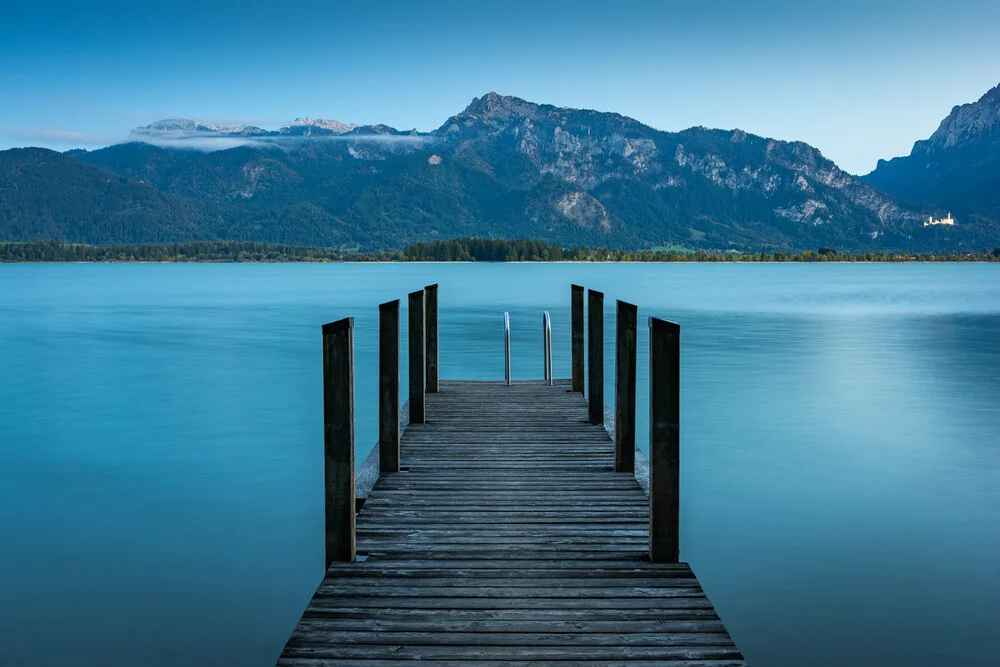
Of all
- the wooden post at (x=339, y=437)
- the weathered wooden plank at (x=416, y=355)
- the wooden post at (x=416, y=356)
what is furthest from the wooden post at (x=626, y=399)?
the wooden post at (x=339, y=437)

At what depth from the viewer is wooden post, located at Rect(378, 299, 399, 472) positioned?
796 cm

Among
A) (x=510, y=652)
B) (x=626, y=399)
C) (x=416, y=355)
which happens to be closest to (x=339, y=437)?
(x=510, y=652)

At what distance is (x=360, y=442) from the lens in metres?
15.8

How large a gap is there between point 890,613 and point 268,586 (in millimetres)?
4880

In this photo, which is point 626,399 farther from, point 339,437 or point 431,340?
point 431,340

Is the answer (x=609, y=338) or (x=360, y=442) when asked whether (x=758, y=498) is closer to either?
(x=360, y=442)

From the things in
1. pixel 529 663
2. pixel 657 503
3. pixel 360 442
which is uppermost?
pixel 657 503

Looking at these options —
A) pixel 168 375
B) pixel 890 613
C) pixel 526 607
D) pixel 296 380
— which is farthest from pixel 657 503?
pixel 168 375

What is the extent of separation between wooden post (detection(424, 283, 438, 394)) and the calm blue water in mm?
2010

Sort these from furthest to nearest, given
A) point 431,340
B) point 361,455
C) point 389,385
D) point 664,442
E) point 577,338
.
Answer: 1. point 361,455
2. point 431,340
3. point 577,338
4. point 389,385
5. point 664,442

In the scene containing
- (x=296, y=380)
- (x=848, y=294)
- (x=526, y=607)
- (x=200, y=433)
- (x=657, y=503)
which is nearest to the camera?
(x=526, y=607)

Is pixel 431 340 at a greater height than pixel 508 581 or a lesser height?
greater

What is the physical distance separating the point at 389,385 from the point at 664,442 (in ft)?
10.1

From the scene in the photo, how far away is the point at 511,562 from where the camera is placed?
5820 millimetres
